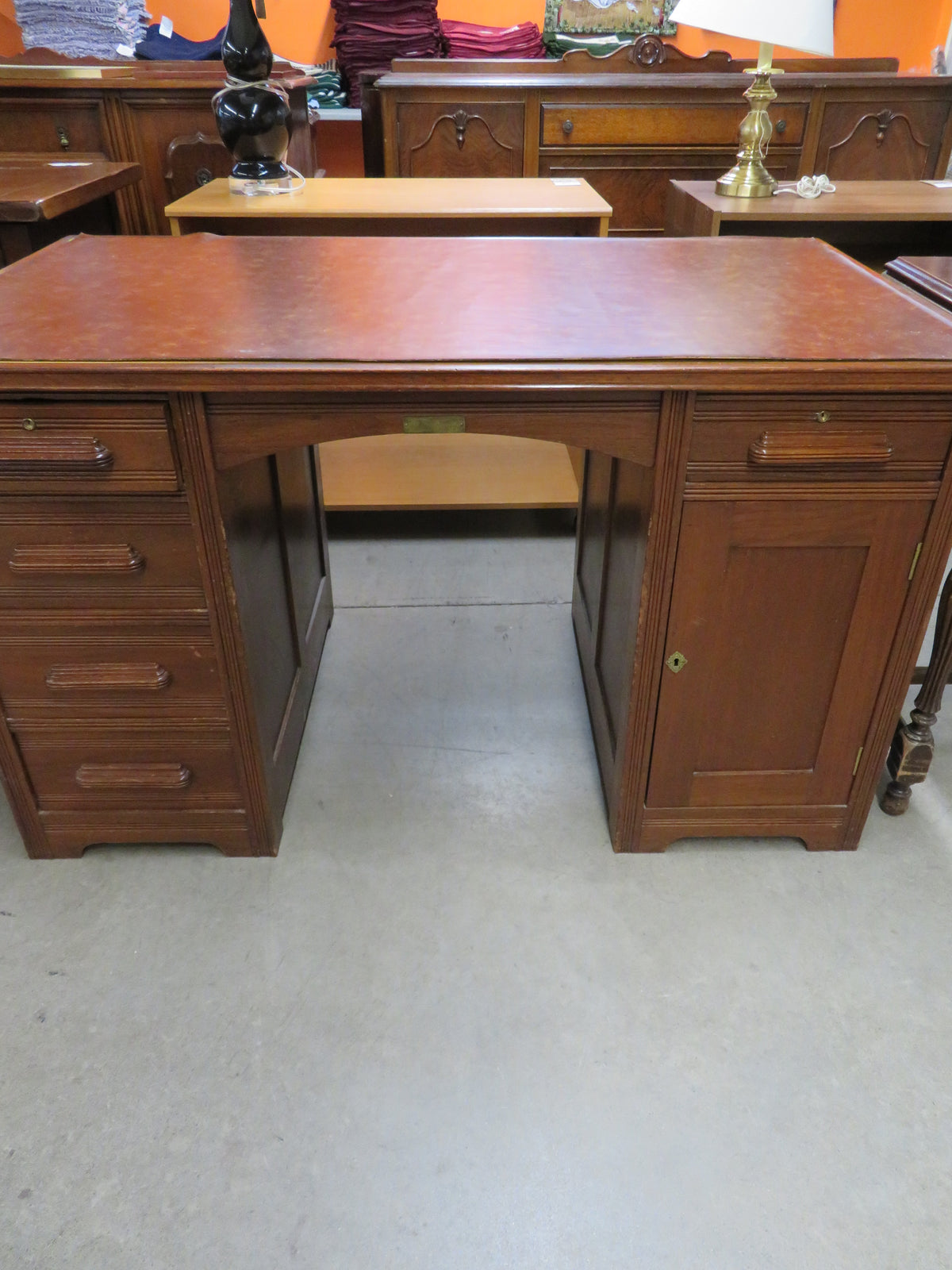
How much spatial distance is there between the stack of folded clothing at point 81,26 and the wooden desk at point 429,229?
1.65 meters

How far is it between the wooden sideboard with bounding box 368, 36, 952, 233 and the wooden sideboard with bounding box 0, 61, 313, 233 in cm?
53

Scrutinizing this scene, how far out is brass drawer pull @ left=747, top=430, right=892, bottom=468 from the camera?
3.87ft

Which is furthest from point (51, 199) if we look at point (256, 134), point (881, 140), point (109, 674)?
point (881, 140)

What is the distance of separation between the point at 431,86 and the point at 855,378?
2772 mm

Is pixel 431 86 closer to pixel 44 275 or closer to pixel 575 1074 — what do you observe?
pixel 44 275

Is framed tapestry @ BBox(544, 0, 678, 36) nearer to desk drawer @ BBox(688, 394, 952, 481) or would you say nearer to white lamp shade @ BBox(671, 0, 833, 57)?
white lamp shade @ BBox(671, 0, 833, 57)

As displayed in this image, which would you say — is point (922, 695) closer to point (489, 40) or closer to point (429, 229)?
point (429, 229)

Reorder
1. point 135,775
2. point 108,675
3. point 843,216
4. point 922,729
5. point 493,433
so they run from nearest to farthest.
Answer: point 493,433 → point 108,675 → point 135,775 → point 922,729 → point 843,216

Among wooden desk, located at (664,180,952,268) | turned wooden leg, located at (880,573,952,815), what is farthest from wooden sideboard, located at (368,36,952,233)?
turned wooden leg, located at (880,573,952,815)

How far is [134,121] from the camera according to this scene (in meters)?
3.04

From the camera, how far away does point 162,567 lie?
1271 mm

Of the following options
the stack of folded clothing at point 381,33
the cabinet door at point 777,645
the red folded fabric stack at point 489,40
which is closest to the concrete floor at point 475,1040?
the cabinet door at point 777,645

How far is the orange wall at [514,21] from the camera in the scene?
13.5 feet

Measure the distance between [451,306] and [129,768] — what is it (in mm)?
922
